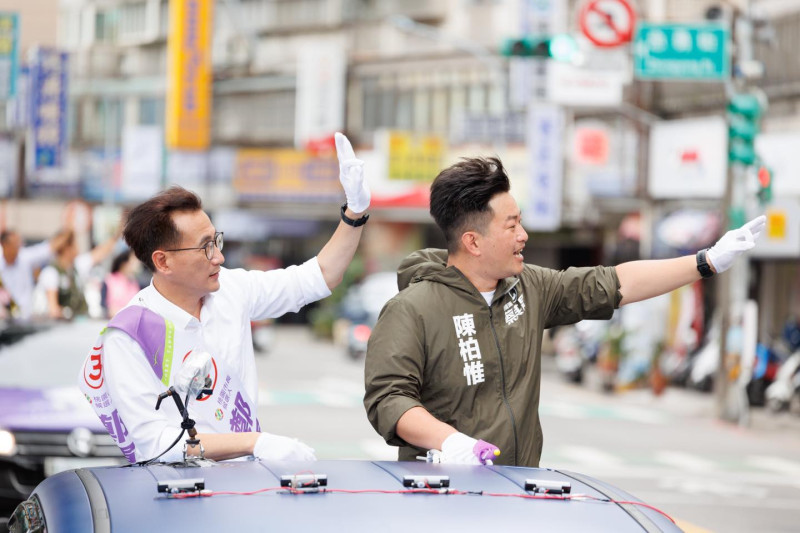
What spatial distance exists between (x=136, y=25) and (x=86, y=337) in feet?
157

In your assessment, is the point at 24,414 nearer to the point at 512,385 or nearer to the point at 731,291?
the point at 512,385

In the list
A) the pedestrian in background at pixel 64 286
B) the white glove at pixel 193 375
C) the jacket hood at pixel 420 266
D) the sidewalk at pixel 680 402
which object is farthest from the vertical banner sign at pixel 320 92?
the white glove at pixel 193 375

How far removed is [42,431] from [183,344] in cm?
511

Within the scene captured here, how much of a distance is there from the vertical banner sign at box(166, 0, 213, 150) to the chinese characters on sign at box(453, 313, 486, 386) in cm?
4172

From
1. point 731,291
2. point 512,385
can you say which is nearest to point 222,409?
point 512,385

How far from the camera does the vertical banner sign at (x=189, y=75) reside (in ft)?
146

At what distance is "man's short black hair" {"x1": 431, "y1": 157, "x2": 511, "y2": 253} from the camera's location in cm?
416

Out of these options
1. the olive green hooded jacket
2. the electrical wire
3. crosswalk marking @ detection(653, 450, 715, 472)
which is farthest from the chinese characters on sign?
crosswalk marking @ detection(653, 450, 715, 472)

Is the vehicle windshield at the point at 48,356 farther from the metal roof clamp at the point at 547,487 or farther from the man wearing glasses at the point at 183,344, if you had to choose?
the metal roof clamp at the point at 547,487

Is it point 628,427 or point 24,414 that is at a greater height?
point 24,414

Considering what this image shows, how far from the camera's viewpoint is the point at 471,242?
4.20 m

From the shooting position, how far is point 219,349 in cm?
416

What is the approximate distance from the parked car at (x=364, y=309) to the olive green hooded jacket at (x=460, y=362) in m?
24.6

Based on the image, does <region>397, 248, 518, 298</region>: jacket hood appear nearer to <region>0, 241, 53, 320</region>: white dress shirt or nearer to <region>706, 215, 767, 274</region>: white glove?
<region>706, 215, 767, 274</region>: white glove
